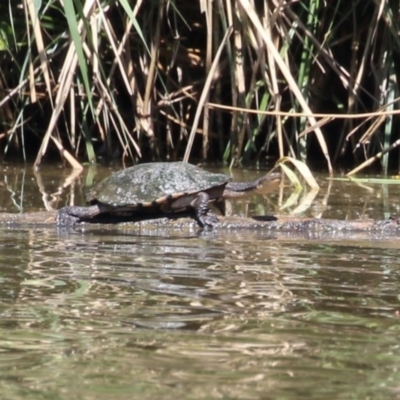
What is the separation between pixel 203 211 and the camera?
516 cm

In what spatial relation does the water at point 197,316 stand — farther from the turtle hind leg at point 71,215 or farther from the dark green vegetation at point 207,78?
the dark green vegetation at point 207,78

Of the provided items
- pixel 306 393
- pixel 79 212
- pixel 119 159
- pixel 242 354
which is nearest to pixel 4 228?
pixel 79 212

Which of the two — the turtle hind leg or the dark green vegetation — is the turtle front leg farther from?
the dark green vegetation

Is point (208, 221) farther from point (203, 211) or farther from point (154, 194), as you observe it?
point (154, 194)

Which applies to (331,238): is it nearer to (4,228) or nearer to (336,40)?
(4,228)

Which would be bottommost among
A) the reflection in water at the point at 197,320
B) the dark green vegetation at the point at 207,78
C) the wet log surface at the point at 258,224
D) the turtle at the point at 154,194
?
the reflection in water at the point at 197,320

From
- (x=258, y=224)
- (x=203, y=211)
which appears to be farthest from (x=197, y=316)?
(x=203, y=211)

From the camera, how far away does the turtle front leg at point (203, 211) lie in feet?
16.6

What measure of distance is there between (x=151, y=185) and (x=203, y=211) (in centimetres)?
32

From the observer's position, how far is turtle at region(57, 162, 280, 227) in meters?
5.19

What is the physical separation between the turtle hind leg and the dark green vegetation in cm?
152

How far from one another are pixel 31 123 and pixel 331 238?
4.46m

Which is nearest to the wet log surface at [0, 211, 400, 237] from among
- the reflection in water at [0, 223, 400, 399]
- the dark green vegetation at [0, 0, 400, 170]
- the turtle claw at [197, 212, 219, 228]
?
the turtle claw at [197, 212, 219, 228]

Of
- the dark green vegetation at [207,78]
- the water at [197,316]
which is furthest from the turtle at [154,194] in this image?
the dark green vegetation at [207,78]
